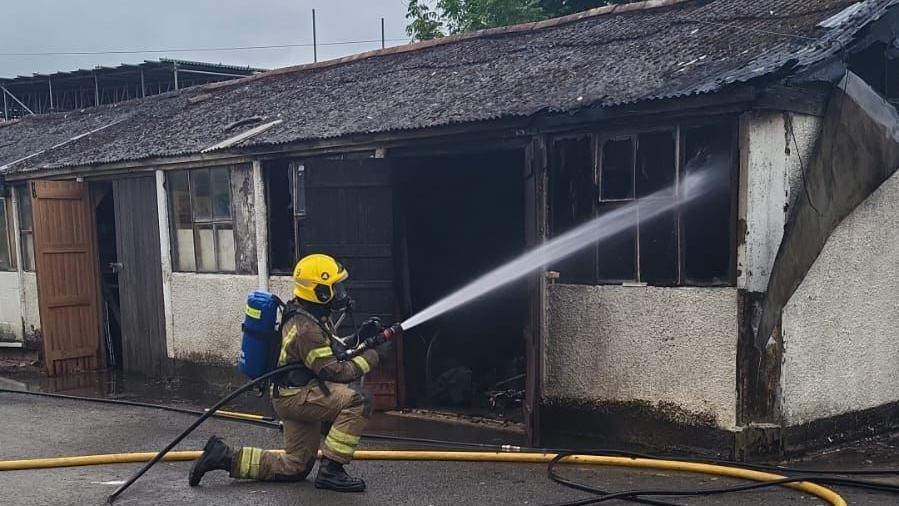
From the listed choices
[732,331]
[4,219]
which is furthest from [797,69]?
[4,219]

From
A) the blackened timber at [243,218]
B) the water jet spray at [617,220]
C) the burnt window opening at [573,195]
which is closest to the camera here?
the water jet spray at [617,220]

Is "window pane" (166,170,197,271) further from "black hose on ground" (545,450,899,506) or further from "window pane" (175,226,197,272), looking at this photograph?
"black hose on ground" (545,450,899,506)

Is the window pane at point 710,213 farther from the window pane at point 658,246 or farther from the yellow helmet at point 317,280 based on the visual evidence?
the yellow helmet at point 317,280

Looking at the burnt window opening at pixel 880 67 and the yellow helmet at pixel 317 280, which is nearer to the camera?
the yellow helmet at pixel 317 280

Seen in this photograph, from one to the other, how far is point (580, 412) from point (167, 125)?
7.80 meters

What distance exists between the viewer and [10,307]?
13.8 metres

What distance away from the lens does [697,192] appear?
6.79m

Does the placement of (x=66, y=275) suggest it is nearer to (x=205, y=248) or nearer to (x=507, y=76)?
(x=205, y=248)

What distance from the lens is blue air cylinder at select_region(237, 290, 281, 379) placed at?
590cm

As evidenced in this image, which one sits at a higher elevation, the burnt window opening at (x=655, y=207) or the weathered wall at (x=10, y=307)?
the burnt window opening at (x=655, y=207)

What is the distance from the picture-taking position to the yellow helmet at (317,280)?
595 centimetres

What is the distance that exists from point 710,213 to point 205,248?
21.9ft

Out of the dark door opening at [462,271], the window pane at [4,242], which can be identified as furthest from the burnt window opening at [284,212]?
the window pane at [4,242]

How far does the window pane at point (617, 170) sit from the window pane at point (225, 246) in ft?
17.1
